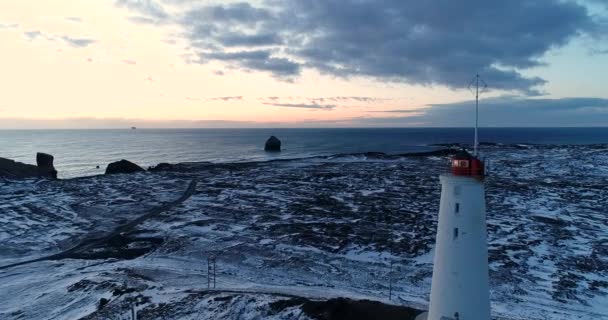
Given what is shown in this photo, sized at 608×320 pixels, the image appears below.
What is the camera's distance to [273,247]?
82.5 ft

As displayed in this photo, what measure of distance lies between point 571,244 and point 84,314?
27559 mm

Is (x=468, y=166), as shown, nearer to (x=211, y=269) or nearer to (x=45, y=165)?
(x=211, y=269)

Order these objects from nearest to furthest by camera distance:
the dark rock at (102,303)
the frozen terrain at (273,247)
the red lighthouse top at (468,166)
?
the red lighthouse top at (468,166) < the dark rock at (102,303) < the frozen terrain at (273,247)

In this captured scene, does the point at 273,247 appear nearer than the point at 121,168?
Yes

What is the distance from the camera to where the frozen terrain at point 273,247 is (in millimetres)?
17250

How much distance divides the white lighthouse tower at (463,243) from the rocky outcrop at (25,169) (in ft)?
185

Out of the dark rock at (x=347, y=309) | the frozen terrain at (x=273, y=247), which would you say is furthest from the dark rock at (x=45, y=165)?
the dark rock at (x=347, y=309)

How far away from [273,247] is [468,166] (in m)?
17.6

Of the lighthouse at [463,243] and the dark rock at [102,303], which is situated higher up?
the lighthouse at [463,243]

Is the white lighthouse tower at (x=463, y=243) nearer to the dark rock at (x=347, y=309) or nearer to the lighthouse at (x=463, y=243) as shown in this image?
the lighthouse at (x=463, y=243)

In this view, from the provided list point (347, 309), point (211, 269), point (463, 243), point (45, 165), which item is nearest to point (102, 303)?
point (211, 269)

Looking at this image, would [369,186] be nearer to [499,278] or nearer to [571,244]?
[571,244]

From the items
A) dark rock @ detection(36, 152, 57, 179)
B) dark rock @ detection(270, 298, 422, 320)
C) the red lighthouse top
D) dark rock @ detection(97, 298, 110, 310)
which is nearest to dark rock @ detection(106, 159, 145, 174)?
dark rock @ detection(36, 152, 57, 179)

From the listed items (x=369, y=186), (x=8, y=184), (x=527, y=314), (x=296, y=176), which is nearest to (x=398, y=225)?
(x=527, y=314)
